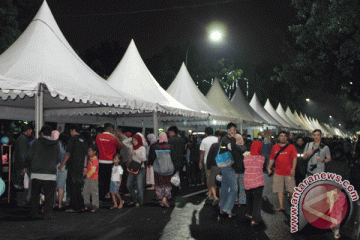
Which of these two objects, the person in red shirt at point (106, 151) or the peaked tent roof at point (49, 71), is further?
the person in red shirt at point (106, 151)

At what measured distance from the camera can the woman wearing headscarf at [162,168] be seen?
9023 millimetres

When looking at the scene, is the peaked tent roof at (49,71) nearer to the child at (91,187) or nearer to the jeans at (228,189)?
the child at (91,187)

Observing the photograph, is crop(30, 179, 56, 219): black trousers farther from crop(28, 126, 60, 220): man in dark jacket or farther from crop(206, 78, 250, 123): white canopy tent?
crop(206, 78, 250, 123): white canopy tent

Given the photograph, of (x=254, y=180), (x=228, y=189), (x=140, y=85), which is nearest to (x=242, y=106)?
(x=140, y=85)

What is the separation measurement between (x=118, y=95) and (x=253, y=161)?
4330 mm

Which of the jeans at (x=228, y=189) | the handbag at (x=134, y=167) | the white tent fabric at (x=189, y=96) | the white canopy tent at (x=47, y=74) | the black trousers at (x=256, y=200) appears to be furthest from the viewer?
the white tent fabric at (x=189, y=96)

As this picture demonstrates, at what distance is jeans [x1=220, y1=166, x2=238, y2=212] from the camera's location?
7742 mm

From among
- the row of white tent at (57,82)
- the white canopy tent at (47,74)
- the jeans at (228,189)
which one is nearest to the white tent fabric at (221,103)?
the row of white tent at (57,82)

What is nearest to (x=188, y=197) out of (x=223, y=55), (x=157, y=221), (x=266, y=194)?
(x=266, y=194)

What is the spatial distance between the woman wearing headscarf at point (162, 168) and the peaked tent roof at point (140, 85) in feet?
10.1

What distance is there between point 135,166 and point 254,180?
3.11 metres

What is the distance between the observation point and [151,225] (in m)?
7.08

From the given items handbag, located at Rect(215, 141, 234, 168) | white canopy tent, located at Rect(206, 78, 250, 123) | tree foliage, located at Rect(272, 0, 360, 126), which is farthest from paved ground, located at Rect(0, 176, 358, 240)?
white canopy tent, located at Rect(206, 78, 250, 123)

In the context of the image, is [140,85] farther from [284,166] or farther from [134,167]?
[284,166]
